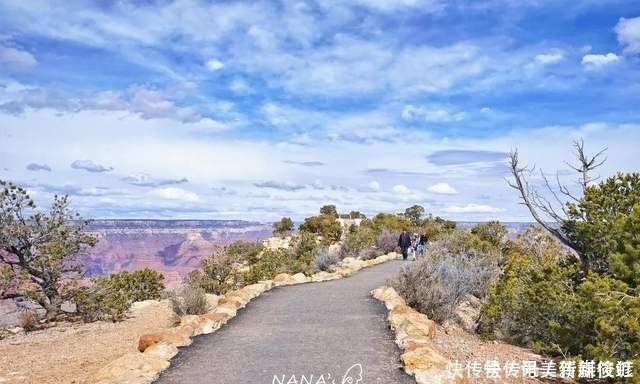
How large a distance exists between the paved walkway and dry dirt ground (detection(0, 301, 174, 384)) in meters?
1.74

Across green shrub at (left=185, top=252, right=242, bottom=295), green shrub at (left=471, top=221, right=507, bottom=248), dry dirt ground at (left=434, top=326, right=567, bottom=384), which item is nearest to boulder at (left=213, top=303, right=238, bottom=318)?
dry dirt ground at (left=434, top=326, right=567, bottom=384)

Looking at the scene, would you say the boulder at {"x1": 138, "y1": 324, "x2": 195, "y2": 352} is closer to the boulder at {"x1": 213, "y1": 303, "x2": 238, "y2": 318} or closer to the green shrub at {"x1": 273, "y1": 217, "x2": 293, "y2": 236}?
the boulder at {"x1": 213, "y1": 303, "x2": 238, "y2": 318}

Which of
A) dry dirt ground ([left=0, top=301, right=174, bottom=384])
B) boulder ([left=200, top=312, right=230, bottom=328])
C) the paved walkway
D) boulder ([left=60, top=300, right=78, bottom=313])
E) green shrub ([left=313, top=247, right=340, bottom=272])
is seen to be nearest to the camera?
the paved walkway

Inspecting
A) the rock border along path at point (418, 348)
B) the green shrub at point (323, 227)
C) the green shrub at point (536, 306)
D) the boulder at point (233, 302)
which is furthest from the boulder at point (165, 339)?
the green shrub at point (323, 227)

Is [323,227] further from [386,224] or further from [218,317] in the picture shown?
[218,317]

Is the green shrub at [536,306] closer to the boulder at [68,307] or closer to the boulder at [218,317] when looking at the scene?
the boulder at [218,317]

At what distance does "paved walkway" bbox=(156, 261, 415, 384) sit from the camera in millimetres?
7371

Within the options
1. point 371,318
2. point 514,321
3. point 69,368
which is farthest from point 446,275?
point 69,368

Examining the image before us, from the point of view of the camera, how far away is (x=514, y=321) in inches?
504

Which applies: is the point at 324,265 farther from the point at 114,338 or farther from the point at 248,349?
the point at 248,349

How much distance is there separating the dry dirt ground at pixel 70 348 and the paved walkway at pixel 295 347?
1738mm

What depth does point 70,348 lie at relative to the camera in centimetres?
1179

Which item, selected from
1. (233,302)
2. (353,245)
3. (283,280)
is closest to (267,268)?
(283,280)

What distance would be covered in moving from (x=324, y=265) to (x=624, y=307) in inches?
681
